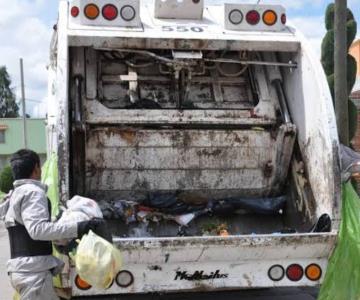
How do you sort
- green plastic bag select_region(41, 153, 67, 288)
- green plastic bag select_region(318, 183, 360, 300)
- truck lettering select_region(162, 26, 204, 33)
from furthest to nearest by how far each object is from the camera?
truck lettering select_region(162, 26, 204, 33) < green plastic bag select_region(318, 183, 360, 300) < green plastic bag select_region(41, 153, 67, 288)

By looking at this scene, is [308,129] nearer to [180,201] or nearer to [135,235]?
[180,201]

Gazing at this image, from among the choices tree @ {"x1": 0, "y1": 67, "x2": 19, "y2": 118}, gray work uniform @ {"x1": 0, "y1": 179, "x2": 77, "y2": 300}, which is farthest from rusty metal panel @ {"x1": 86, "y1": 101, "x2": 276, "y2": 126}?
tree @ {"x1": 0, "y1": 67, "x2": 19, "y2": 118}

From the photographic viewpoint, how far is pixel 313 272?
475 centimetres

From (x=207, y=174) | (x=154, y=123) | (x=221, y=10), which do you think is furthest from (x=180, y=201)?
(x=221, y=10)

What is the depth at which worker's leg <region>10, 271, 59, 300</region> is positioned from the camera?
376 cm

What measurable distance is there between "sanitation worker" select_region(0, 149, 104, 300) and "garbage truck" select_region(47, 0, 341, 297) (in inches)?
33.0

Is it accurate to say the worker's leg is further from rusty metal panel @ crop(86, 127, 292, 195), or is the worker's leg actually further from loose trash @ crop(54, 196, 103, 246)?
rusty metal panel @ crop(86, 127, 292, 195)

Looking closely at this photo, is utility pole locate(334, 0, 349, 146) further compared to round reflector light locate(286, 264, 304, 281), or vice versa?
utility pole locate(334, 0, 349, 146)

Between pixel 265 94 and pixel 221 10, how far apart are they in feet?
2.40

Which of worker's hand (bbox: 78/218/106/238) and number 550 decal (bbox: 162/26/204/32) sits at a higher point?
number 550 decal (bbox: 162/26/204/32)

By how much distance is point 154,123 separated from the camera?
527cm

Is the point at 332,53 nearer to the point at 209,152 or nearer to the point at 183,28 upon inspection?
the point at 209,152

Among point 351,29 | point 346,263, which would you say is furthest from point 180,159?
point 351,29

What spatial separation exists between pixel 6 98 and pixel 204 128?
59.3 m
